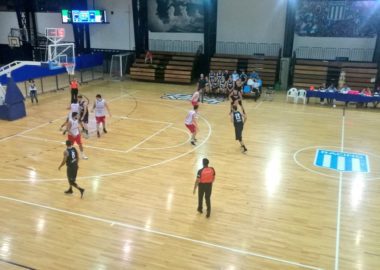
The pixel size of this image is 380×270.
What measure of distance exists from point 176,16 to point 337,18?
33.2ft

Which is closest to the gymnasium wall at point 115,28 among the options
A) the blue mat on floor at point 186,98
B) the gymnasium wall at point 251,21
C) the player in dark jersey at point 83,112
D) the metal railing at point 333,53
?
the gymnasium wall at point 251,21

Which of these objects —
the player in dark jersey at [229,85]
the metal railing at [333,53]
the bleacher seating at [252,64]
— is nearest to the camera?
the player in dark jersey at [229,85]

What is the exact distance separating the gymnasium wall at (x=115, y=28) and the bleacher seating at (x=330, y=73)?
39.3ft

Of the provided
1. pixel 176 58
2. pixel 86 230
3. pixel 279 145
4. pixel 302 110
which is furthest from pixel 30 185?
pixel 176 58

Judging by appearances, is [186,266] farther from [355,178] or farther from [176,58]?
[176,58]

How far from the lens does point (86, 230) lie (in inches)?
306

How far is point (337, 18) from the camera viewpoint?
22.0 m

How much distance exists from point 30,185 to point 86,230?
9.51ft

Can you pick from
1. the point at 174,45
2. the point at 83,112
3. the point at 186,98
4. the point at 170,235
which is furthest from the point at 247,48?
the point at 170,235

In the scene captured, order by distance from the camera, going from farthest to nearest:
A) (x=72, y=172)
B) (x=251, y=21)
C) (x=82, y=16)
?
1. (x=82, y=16)
2. (x=251, y=21)
3. (x=72, y=172)

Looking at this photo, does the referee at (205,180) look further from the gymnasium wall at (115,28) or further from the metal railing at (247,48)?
the gymnasium wall at (115,28)

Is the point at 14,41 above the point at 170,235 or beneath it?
above

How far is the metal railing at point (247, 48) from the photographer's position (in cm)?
2408

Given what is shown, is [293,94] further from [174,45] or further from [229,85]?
A: [174,45]
